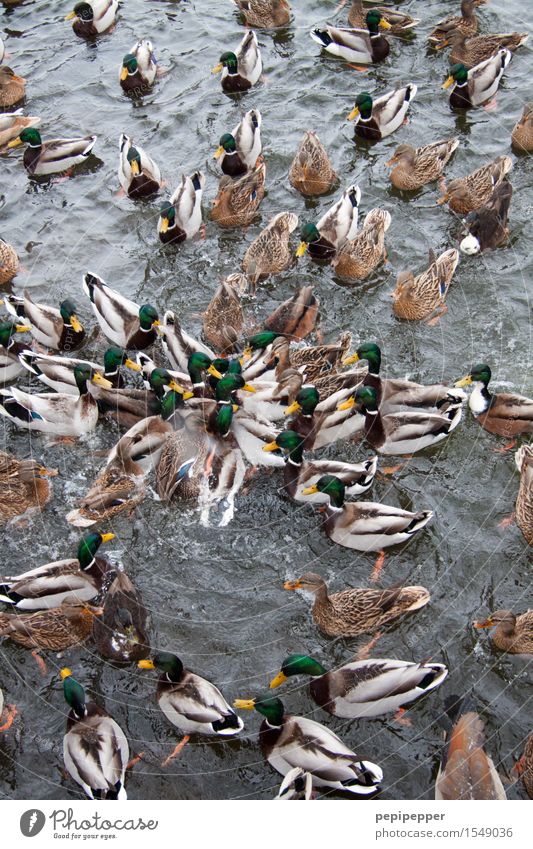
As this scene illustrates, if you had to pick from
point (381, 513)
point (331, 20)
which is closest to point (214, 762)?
point (381, 513)

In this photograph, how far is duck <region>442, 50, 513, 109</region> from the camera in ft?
36.7

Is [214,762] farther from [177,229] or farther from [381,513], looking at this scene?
[177,229]

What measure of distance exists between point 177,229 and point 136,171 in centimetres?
106

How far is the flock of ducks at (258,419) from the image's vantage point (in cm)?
593

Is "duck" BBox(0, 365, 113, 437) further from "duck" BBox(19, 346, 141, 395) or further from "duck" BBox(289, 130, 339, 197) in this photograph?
"duck" BBox(289, 130, 339, 197)

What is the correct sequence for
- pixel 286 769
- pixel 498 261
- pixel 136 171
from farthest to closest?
pixel 136 171 < pixel 498 261 < pixel 286 769

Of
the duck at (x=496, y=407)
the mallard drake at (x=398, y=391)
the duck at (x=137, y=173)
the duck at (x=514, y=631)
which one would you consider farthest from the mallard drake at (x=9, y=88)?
the duck at (x=514, y=631)

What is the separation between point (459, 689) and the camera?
625 cm

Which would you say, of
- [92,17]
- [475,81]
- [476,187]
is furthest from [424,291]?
[92,17]

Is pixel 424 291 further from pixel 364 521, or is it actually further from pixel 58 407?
pixel 58 407

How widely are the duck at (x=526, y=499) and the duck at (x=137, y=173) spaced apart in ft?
18.9

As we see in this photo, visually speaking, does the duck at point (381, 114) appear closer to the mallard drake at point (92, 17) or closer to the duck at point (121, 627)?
the mallard drake at point (92, 17)

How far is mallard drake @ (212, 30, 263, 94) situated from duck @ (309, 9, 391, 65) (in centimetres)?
117

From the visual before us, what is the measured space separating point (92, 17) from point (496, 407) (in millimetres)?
9301
